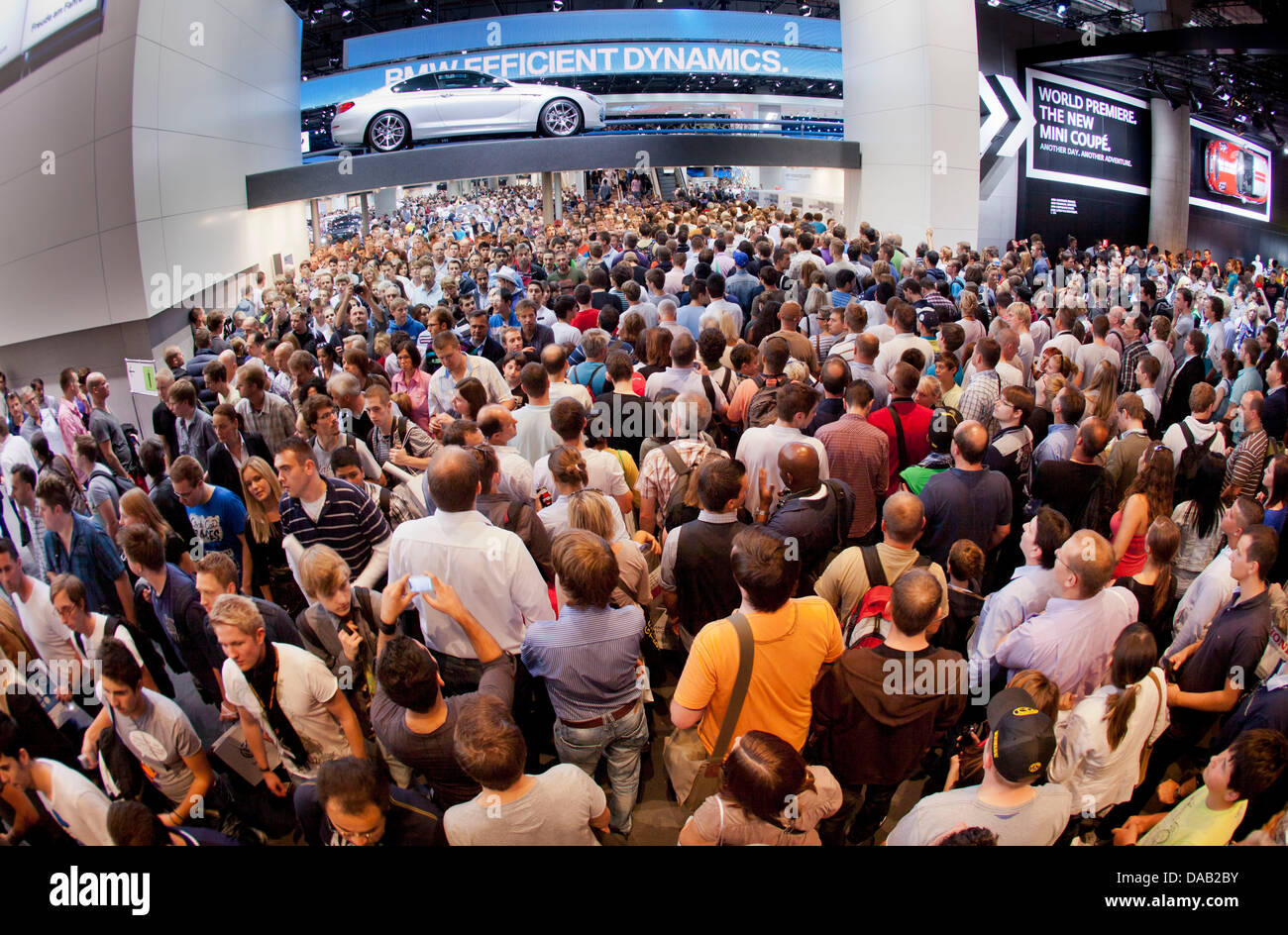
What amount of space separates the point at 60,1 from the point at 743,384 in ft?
28.9

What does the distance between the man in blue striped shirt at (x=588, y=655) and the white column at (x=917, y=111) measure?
1306 centimetres

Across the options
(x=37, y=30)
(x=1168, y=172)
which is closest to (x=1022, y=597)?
(x=37, y=30)

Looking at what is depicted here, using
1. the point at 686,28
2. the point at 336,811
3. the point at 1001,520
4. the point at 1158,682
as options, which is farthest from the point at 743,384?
the point at 686,28

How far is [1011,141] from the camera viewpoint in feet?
51.4

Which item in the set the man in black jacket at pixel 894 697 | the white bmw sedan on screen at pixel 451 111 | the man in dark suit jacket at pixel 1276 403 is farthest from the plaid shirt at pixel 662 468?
the white bmw sedan on screen at pixel 451 111

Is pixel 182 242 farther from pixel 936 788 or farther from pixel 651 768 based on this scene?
pixel 936 788

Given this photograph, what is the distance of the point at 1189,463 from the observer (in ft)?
14.6

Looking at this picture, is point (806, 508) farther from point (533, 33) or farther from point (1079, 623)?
point (533, 33)

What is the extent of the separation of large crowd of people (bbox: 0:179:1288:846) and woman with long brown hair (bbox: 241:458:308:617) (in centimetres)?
2

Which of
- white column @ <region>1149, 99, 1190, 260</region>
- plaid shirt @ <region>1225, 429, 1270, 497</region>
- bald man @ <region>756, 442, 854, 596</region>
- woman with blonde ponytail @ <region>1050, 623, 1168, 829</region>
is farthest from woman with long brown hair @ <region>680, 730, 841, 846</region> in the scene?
white column @ <region>1149, 99, 1190, 260</region>

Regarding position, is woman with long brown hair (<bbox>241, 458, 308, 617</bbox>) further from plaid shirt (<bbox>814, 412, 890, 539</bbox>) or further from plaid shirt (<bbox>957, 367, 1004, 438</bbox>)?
plaid shirt (<bbox>957, 367, 1004, 438</bbox>)

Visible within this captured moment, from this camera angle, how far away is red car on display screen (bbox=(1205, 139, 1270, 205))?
2034cm

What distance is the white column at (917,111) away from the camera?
43.2 feet

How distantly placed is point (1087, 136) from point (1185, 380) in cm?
1381
